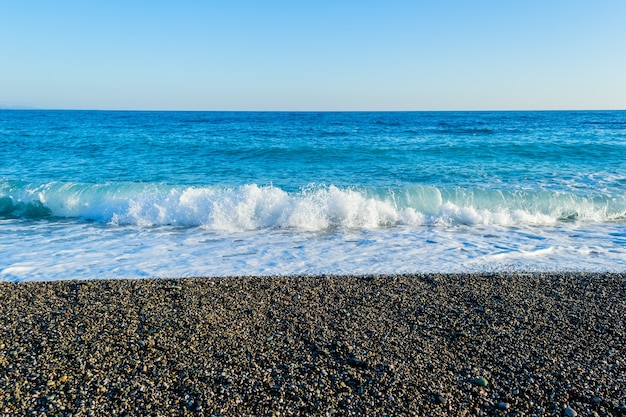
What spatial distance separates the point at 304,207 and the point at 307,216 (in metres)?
0.33

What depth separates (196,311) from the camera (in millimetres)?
4188

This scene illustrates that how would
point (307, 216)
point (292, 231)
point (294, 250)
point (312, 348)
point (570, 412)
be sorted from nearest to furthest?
point (570, 412) < point (312, 348) < point (294, 250) < point (292, 231) < point (307, 216)

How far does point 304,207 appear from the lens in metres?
8.80

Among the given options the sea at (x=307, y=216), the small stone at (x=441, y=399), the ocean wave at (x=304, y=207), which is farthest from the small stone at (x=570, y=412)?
the ocean wave at (x=304, y=207)

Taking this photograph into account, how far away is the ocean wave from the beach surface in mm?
3561

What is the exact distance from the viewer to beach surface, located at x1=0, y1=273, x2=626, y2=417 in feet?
9.29

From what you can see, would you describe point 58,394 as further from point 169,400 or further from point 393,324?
point 393,324

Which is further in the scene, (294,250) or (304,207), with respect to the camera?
(304,207)

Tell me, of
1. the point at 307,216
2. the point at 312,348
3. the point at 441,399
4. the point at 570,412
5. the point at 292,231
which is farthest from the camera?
the point at 307,216

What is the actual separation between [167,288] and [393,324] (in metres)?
2.37

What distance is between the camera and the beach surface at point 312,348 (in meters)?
2.83

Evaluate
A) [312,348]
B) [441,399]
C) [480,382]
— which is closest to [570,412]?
[480,382]

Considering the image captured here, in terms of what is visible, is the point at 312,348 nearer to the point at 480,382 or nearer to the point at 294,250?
the point at 480,382

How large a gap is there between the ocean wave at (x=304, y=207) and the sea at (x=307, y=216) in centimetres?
3
